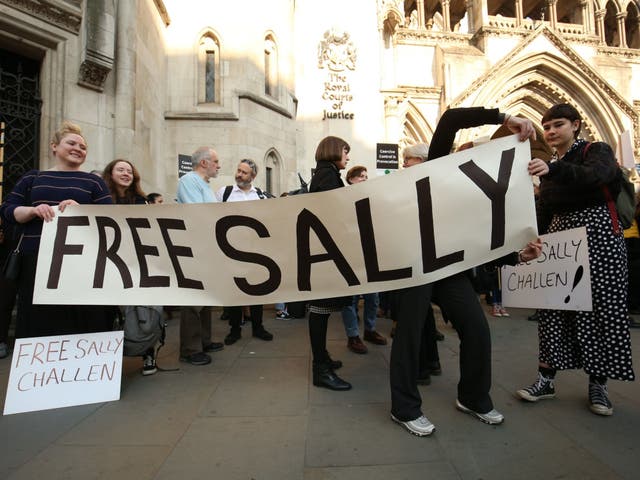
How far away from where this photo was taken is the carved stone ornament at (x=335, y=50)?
14.8 meters

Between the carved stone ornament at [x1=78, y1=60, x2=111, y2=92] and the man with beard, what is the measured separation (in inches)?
145

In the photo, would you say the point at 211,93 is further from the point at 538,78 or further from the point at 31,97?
the point at 538,78

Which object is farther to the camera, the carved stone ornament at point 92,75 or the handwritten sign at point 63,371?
the carved stone ornament at point 92,75

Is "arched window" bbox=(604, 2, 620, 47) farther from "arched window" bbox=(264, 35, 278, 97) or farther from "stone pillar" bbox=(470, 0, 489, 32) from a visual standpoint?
"arched window" bbox=(264, 35, 278, 97)

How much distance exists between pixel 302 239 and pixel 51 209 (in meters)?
1.79

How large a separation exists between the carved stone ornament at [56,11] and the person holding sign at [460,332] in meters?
6.88

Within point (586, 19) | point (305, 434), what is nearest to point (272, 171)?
point (305, 434)

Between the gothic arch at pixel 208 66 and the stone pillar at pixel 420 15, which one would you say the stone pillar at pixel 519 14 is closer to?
the stone pillar at pixel 420 15

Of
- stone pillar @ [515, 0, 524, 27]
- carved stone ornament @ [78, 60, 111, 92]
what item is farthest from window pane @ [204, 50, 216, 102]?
stone pillar @ [515, 0, 524, 27]

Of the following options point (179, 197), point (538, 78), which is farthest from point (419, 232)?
point (538, 78)

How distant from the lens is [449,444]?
2062 millimetres

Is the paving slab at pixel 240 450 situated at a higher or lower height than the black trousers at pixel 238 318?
lower

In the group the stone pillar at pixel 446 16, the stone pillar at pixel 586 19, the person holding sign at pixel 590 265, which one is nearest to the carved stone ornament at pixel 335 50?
the stone pillar at pixel 446 16

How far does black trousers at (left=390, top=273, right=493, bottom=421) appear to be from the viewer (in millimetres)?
2268
